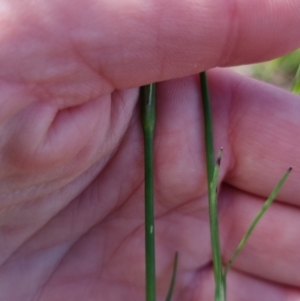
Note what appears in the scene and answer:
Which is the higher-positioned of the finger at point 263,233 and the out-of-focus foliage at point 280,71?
the out-of-focus foliage at point 280,71

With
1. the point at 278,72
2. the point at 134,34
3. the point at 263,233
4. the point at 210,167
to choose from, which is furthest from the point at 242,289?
the point at 278,72

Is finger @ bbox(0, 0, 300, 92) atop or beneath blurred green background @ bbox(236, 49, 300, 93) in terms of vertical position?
beneath

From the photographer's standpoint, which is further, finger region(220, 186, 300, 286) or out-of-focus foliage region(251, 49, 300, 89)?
out-of-focus foliage region(251, 49, 300, 89)

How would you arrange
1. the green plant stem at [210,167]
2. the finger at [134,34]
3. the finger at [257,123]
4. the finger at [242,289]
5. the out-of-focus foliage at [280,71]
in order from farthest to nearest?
the out-of-focus foliage at [280,71] < the finger at [242,289] < the finger at [257,123] < the green plant stem at [210,167] < the finger at [134,34]

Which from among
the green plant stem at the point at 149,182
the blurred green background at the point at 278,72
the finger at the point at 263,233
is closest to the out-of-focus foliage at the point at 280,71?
the blurred green background at the point at 278,72

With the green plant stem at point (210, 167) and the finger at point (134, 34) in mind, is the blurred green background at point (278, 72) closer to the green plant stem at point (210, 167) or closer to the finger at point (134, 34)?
the green plant stem at point (210, 167)

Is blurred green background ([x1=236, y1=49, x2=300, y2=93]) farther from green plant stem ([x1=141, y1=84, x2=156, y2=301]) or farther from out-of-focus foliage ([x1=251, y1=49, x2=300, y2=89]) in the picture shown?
green plant stem ([x1=141, y1=84, x2=156, y2=301])

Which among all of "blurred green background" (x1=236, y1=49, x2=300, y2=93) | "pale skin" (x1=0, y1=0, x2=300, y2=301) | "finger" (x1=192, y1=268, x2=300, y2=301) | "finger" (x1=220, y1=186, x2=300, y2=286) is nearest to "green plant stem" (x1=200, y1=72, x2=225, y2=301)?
"pale skin" (x1=0, y1=0, x2=300, y2=301)

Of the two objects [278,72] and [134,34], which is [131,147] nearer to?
[134,34]
